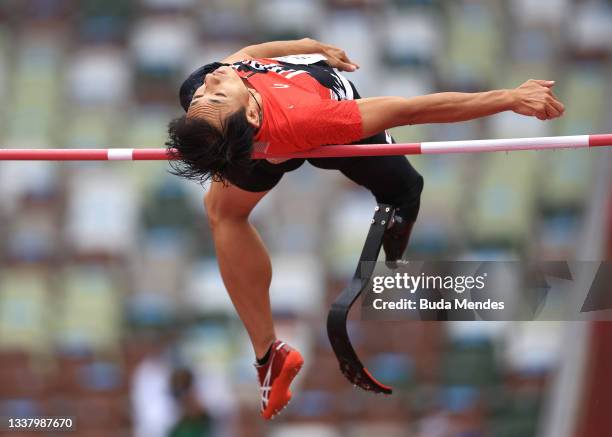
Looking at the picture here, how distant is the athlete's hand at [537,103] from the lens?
171 inches

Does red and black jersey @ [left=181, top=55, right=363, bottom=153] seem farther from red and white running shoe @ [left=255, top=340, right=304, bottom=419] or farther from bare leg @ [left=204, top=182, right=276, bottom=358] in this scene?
red and white running shoe @ [left=255, top=340, right=304, bottom=419]

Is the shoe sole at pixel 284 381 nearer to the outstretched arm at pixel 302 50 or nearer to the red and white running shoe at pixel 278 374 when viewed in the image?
the red and white running shoe at pixel 278 374

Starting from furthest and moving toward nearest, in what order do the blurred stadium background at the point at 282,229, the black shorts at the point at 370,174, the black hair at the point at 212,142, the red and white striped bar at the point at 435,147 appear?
the blurred stadium background at the point at 282,229 < the black shorts at the point at 370,174 < the red and white striped bar at the point at 435,147 < the black hair at the point at 212,142

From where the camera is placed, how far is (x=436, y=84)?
7855 millimetres

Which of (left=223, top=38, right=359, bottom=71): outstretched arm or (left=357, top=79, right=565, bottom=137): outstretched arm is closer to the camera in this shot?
(left=357, top=79, right=565, bottom=137): outstretched arm

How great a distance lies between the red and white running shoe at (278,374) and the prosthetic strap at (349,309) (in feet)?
0.53

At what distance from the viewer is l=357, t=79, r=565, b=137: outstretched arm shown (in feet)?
14.3

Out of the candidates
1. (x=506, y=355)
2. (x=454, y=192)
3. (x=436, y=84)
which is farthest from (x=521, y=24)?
(x=506, y=355)

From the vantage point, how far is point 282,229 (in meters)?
7.64

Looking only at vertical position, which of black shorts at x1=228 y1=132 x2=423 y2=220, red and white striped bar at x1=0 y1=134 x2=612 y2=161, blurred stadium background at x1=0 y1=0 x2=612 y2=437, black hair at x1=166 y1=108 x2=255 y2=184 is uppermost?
black hair at x1=166 y1=108 x2=255 y2=184

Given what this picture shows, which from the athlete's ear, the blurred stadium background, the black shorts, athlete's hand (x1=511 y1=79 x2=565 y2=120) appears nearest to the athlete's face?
the athlete's ear

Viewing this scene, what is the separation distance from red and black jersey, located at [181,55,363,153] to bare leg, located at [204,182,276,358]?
1.36 feet

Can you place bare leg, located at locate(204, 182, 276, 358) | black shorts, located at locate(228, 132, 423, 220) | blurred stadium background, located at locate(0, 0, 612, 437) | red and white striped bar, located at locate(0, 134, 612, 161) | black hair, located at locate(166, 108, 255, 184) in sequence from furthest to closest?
blurred stadium background, located at locate(0, 0, 612, 437), bare leg, located at locate(204, 182, 276, 358), black shorts, located at locate(228, 132, 423, 220), red and white striped bar, located at locate(0, 134, 612, 161), black hair, located at locate(166, 108, 255, 184)

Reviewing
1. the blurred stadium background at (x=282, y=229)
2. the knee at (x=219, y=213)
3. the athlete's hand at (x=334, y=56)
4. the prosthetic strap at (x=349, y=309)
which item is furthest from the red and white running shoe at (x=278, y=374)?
the blurred stadium background at (x=282, y=229)
